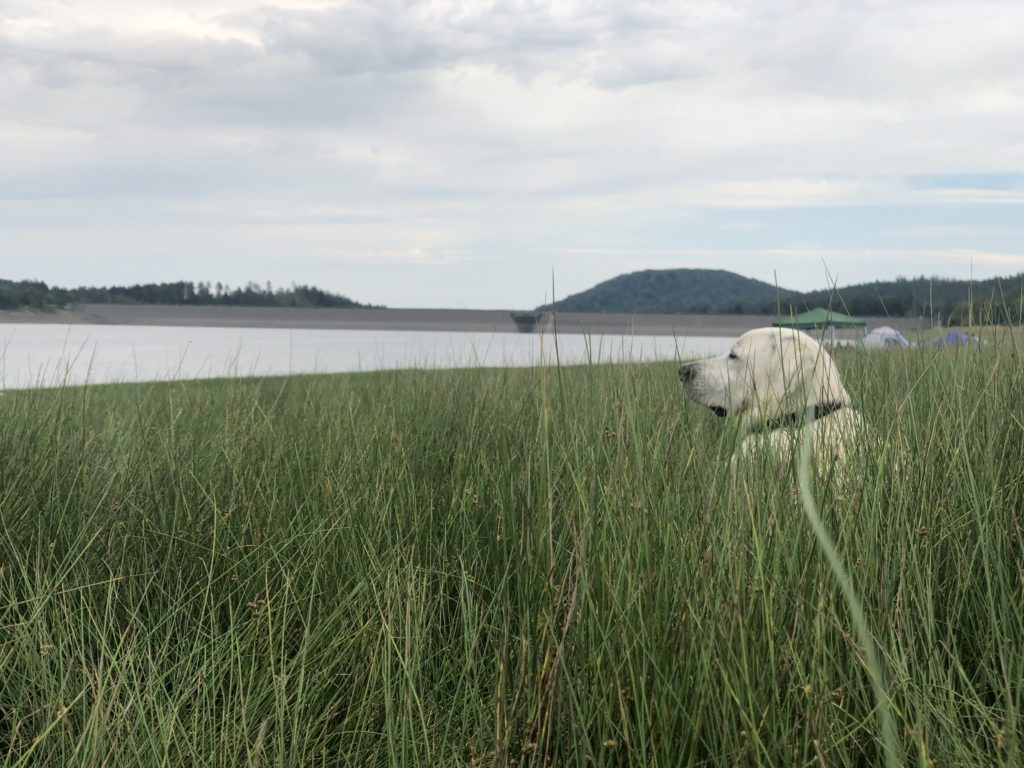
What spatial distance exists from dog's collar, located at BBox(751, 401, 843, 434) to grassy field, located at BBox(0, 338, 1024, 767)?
5.7 inches

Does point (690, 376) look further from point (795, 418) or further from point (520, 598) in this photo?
point (520, 598)

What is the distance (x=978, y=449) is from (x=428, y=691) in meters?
1.71

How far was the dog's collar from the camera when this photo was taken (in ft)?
7.29

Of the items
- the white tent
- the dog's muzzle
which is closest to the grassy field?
the dog's muzzle

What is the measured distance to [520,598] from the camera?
207cm

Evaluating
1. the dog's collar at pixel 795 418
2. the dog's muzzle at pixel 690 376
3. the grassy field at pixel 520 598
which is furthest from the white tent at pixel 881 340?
the dog's collar at pixel 795 418

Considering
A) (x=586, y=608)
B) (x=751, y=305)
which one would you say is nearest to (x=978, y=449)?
(x=586, y=608)

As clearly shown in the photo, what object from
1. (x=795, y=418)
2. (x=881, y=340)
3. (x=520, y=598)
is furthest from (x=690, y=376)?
(x=881, y=340)

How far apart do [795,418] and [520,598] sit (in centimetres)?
103

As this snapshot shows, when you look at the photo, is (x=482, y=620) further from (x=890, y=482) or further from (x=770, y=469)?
(x=890, y=482)

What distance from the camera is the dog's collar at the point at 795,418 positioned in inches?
87.5

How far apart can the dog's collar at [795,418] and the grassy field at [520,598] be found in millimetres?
145

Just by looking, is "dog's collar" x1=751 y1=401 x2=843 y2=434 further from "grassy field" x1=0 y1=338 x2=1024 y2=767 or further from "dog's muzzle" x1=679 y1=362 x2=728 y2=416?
"dog's muzzle" x1=679 y1=362 x2=728 y2=416

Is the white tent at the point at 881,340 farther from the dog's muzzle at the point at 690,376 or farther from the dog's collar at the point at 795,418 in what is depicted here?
the dog's collar at the point at 795,418
